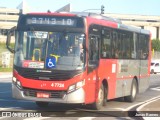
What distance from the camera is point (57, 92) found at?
13.3 m

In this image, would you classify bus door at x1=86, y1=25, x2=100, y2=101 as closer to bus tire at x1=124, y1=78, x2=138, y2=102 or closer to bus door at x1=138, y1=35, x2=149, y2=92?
bus tire at x1=124, y1=78, x2=138, y2=102

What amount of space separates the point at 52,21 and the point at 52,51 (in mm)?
1004

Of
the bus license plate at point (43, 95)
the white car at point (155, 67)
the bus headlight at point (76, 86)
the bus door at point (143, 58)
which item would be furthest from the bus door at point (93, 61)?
the white car at point (155, 67)

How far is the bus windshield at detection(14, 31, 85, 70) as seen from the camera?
43.6 feet

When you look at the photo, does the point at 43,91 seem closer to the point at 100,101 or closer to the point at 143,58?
the point at 100,101

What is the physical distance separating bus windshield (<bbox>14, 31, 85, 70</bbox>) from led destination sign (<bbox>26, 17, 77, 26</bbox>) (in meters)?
0.33

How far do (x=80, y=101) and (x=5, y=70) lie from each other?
35320 mm

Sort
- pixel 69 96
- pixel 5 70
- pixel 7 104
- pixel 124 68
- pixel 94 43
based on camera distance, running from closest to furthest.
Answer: pixel 69 96 → pixel 94 43 → pixel 7 104 → pixel 124 68 → pixel 5 70

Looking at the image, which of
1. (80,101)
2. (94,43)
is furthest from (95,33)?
(80,101)

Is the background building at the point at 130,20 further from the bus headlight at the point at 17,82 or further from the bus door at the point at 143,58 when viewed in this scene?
the bus headlight at the point at 17,82

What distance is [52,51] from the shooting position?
13359 millimetres

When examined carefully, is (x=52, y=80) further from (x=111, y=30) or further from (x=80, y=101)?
(x=111, y=30)

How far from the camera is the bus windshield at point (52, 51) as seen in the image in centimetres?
1329

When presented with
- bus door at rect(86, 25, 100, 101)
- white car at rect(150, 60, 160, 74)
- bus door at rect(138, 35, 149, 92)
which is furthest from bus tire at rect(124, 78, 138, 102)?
white car at rect(150, 60, 160, 74)
